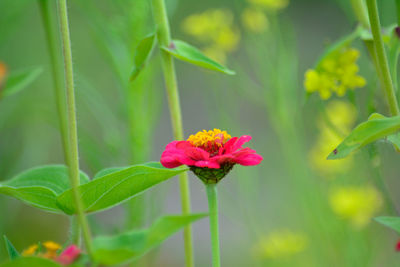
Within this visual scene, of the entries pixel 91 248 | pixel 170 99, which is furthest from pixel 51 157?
pixel 91 248

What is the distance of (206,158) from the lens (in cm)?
34

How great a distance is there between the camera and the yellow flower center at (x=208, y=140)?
37cm

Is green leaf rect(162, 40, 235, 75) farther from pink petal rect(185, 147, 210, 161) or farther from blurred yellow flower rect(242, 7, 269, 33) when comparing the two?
blurred yellow flower rect(242, 7, 269, 33)

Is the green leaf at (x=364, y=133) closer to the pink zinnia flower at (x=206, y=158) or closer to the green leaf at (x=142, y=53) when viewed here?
the pink zinnia flower at (x=206, y=158)

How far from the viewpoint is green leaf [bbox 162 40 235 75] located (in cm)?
41

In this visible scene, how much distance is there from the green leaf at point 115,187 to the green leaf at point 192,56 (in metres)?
0.11

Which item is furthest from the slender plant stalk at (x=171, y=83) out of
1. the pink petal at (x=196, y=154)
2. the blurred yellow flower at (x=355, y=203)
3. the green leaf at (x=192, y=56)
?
the blurred yellow flower at (x=355, y=203)

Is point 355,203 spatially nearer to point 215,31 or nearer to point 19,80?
point 215,31

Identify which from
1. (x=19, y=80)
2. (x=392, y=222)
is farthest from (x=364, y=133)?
(x=19, y=80)

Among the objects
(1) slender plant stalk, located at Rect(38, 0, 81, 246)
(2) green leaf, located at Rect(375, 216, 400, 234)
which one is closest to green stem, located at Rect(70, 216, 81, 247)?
(1) slender plant stalk, located at Rect(38, 0, 81, 246)

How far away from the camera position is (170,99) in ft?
1.53

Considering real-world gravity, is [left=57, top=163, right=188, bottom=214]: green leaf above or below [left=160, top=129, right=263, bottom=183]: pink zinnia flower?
below

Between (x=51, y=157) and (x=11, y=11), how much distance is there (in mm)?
789

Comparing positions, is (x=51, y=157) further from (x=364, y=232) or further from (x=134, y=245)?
(x=134, y=245)
